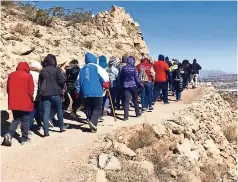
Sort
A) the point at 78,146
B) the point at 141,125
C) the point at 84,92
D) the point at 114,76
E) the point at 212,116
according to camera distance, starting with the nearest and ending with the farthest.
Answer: the point at 78,146 < the point at 84,92 < the point at 141,125 < the point at 114,76 < the point at 212,116

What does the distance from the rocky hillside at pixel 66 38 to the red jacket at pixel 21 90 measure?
4111mm

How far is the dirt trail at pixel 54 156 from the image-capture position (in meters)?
7.37

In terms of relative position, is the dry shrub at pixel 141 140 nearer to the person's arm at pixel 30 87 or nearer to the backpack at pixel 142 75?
the person's arm at pixel 30 87

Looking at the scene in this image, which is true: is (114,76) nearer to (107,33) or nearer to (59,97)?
(59,97)

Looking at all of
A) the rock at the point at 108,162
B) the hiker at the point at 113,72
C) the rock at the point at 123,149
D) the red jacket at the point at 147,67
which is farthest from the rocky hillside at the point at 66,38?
the rock at the point at 108,162

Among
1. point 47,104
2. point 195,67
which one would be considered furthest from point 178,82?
point 47,104

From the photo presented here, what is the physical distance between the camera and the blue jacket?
9.91m

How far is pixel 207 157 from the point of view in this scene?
39.1ft

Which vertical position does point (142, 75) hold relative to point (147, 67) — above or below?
below

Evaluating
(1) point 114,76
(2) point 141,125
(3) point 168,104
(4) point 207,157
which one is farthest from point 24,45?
(4) point 207,157

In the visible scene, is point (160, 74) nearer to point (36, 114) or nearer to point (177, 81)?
point (177, 81)

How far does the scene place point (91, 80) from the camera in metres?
9.93

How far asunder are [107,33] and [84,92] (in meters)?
16.1

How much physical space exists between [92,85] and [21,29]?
9.03 metres
